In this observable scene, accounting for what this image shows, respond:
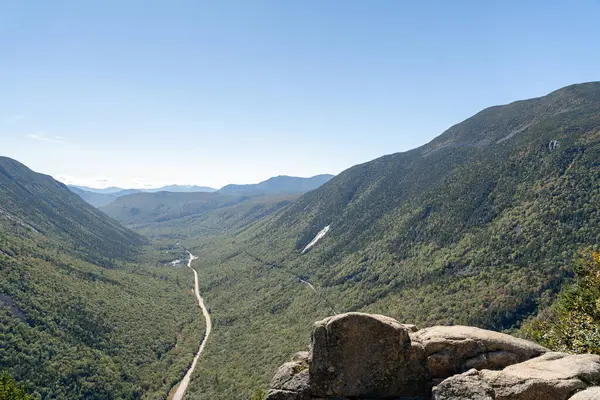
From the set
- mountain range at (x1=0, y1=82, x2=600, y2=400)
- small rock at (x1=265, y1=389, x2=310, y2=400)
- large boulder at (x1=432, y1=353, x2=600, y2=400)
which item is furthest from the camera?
mountain range at (x1=0, y1=82, x2=600, y2=400)

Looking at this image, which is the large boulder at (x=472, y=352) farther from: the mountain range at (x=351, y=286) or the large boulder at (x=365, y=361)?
the mountain range at (x=351, y=286)

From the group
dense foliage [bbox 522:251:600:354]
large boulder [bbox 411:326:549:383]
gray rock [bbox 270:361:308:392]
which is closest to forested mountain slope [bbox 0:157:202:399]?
gray rock [bbox 270:361:308:392]

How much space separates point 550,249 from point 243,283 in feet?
487

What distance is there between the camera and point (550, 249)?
325ft

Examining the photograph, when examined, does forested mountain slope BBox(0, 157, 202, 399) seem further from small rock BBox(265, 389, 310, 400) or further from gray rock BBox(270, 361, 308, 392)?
small rock BBox(265, 389, 310, 400)

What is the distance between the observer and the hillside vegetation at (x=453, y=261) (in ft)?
313

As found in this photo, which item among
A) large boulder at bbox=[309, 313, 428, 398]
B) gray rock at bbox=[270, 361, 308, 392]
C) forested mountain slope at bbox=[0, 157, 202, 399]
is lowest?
forested mountain slope at bbox=[0, 157, 202, 399]

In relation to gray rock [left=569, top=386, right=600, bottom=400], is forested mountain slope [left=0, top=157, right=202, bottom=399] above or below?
below

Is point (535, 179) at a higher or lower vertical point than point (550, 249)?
higher

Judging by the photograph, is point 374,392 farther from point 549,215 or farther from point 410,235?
point 410,235

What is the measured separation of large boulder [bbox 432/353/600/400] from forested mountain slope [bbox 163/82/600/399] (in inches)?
3101

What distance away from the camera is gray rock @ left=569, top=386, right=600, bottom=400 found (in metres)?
14.1

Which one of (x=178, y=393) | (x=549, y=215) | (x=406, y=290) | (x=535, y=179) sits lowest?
(x=178, y=393)

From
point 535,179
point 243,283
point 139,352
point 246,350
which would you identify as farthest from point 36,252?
point 535,179
